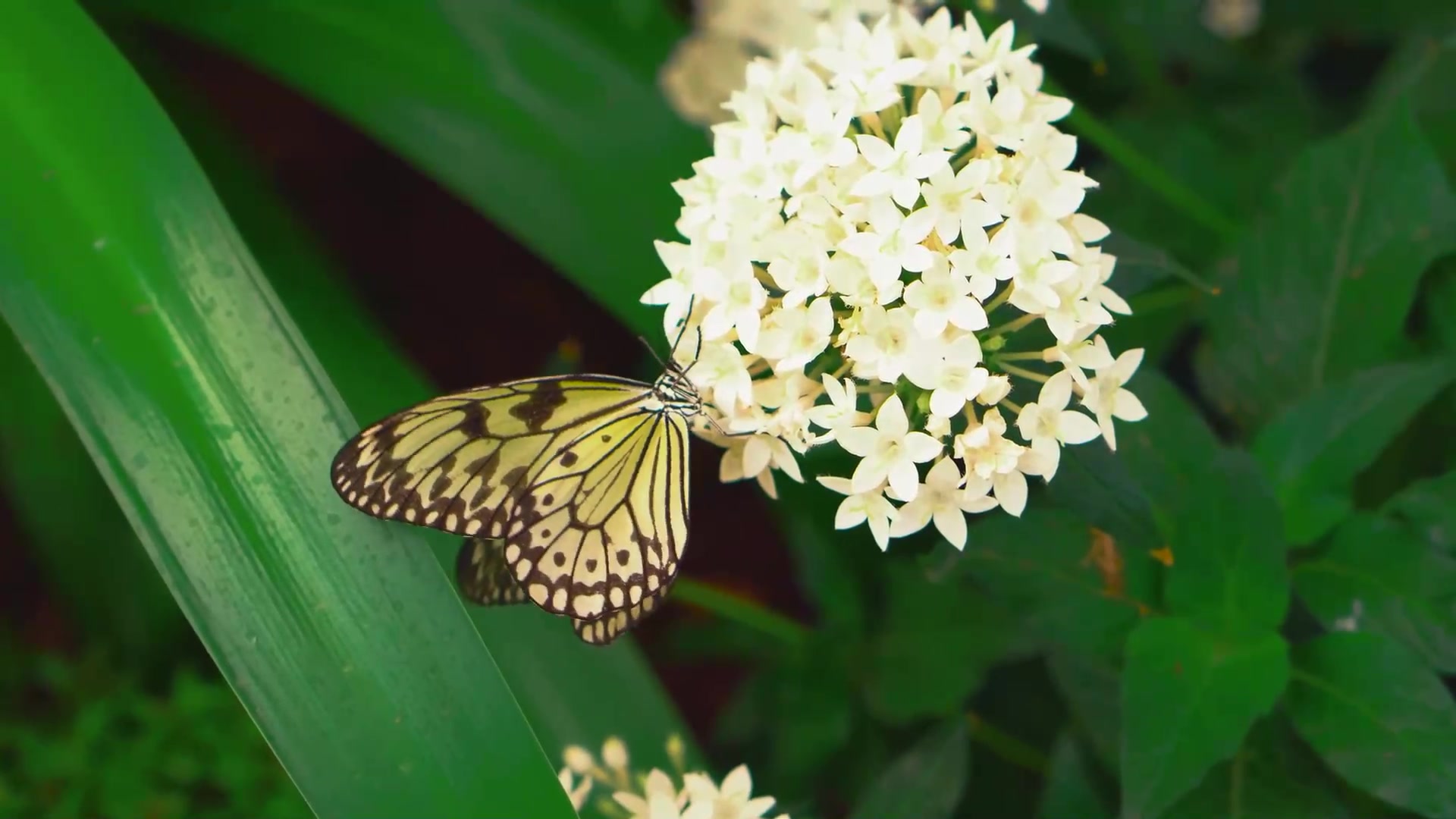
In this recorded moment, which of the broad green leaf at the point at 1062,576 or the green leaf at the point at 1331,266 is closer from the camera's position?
the broad green leaf at the point at 1062,576

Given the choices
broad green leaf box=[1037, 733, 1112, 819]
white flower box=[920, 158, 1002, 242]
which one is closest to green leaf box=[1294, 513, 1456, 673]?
broad green leaf box=[1037, 733, 1112, 819]

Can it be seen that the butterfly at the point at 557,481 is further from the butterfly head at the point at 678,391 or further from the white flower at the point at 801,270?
the white flower at the point at 801,270

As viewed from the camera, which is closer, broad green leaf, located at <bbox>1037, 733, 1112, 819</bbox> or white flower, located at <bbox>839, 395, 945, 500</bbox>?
white flower, located at <bbox>839, 395, 945, 500</bbox>

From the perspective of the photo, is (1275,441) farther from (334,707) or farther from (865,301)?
(334,707)

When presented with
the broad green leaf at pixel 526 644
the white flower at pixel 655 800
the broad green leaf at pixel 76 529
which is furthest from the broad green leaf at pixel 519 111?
the broad green leaf at pixel 76 529

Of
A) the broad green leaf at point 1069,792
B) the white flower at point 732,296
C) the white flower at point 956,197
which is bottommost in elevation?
the broad green leaf at point 1069,792

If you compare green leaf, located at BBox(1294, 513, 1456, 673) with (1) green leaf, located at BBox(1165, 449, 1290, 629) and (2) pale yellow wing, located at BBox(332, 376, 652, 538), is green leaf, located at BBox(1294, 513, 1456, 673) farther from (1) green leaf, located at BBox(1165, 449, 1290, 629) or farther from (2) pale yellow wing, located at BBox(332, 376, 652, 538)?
(2) pale yellow wing, located at BBox(332, 376, 652, 538)

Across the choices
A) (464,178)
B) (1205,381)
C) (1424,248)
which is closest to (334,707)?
(464,178)
